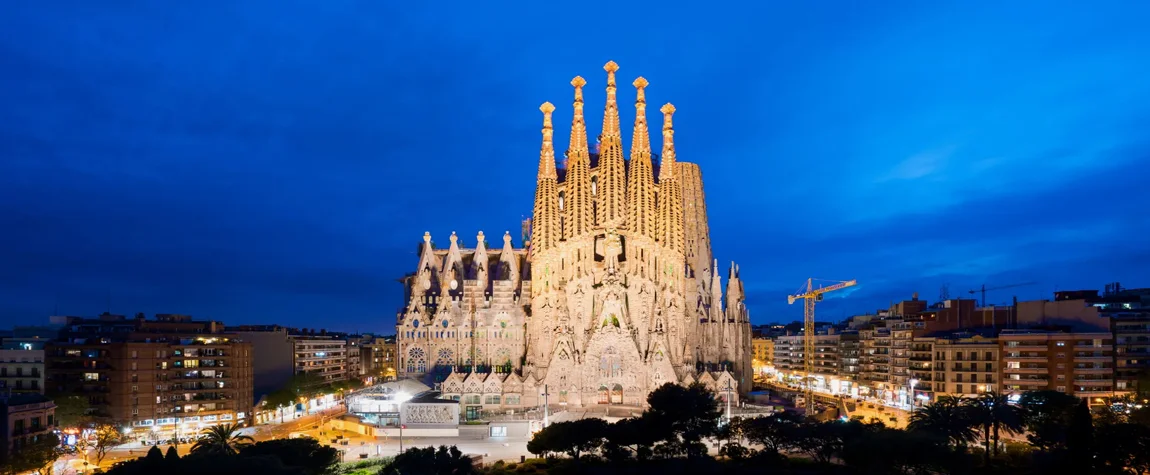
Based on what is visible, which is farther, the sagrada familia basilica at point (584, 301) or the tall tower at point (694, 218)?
the tall tower at point (694, 218)

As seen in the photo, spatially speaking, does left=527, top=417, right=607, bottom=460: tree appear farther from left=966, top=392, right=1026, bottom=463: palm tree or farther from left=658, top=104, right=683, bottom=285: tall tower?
left=658, top=104, right=683, bottom=285: tall tower

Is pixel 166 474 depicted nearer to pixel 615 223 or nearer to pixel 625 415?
pixel 625 415

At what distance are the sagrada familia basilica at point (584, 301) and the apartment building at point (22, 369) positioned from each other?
32.1 metres

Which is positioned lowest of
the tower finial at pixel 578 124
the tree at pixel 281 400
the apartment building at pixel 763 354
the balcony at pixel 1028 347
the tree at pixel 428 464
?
the apartment building at pixel 763 354

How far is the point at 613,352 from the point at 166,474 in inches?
2101

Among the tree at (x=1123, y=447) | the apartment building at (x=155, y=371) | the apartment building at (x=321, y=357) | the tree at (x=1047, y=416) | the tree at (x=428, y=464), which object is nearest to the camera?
the tree at (x=428, y=464)

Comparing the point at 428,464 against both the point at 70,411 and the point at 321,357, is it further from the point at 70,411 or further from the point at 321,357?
the point at 321,357

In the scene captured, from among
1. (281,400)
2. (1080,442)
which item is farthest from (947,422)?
(281,400)

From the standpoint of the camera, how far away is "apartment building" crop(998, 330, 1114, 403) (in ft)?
226

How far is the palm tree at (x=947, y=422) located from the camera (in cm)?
4822

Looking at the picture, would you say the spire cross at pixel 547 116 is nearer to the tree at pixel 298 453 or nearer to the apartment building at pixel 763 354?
the tree at pixel 298 453

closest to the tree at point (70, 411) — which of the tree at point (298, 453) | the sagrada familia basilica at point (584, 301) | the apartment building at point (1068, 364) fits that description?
the sagrada familia basilica at point (584, 301)

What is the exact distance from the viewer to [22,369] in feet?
226

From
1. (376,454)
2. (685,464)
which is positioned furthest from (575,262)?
(685,464)
